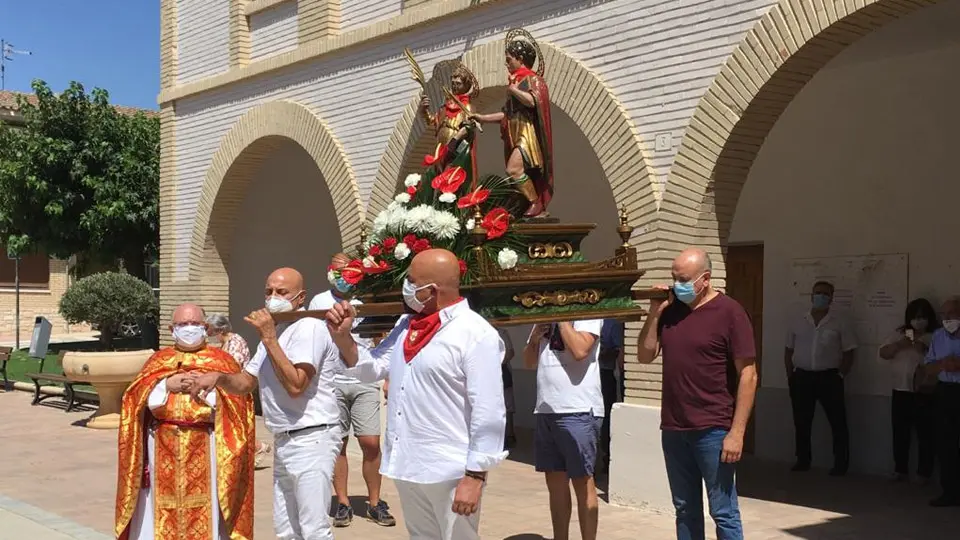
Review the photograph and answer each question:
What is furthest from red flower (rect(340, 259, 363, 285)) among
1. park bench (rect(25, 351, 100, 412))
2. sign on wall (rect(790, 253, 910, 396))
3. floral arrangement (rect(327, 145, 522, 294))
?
park bench (rect(25, 351, 100, 412))

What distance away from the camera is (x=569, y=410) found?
6.09 metres

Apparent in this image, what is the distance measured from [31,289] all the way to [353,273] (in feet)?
114

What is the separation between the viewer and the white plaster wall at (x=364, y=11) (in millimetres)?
10984

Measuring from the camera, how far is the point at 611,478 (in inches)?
320

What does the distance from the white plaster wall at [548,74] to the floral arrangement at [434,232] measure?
11.0 feet

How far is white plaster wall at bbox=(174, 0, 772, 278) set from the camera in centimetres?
782

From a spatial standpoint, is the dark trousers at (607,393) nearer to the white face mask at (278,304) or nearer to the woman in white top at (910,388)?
the woman in white top at (910,388)

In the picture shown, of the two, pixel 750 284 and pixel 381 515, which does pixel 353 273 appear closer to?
pixel 381 515

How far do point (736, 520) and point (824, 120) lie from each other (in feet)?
19.3

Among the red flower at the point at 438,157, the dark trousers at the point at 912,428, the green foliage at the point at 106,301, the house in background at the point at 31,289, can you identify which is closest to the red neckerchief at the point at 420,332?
the red flower at the point at 438,157

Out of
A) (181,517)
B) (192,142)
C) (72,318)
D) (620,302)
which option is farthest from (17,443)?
(72,318)

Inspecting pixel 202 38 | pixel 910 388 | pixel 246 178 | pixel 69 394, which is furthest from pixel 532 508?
pixel 69 394

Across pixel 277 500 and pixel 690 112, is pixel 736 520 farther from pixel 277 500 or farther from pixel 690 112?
pixel 690 112

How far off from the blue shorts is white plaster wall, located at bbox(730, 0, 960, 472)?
4.49m
